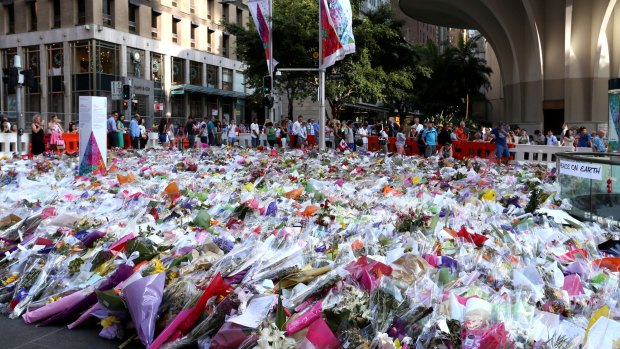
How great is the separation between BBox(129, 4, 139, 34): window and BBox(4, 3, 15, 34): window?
26.9 feet

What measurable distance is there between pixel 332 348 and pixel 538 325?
115 centimetres

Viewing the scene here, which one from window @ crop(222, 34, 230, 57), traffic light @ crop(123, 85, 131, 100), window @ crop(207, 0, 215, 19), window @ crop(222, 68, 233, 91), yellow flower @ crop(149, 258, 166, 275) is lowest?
yellow flower @ crop(149, 258, 166, 275)

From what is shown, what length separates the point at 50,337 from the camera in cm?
402

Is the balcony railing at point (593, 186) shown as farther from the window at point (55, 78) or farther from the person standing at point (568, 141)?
the window at point (55, 78)

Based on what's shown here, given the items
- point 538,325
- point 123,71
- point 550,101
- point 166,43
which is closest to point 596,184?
point 538,325

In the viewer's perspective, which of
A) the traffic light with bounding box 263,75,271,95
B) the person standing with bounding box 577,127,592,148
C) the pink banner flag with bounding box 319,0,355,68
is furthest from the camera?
the traffic light with bounding box 263,75,271,95

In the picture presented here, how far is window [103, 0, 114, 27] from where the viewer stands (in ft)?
128

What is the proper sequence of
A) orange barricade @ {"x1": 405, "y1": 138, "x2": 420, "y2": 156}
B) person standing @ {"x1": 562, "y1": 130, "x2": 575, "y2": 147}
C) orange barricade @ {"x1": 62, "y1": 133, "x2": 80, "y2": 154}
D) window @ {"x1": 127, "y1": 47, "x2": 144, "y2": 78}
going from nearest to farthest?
person standing @ {"x1": 562, "y1": 130, "x2": 575, "y2": 147} → orange barricade @ {"x1": 62, "y1": 133, "x2": 80, "y2": 154} → orange barricade @ {"x1": 405, "y1": 138, "x2": 420, "y2": 156} → window @ {"x1": 127, "y1": 47, "x2": 144, "y2": 78}

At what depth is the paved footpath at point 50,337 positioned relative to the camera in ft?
12.7

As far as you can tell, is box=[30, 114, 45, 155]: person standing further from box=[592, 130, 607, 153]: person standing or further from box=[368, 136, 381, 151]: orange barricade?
box=[592, 130, 607, 153]: person standing

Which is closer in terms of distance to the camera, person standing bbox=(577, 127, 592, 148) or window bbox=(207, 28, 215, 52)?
person standing bbox=(577, 127, 592, 148)

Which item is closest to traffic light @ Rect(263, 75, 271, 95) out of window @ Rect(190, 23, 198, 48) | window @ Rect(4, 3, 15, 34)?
window @ Rect(190, 23, 198, 48)

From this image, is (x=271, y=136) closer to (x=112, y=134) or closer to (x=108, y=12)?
(x=112, y=134)

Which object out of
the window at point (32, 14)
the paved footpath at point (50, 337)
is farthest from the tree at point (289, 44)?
the paved footpath at point (50, 337)
